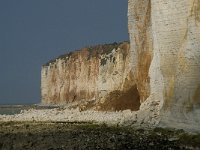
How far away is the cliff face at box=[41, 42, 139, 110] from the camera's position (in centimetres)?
6556

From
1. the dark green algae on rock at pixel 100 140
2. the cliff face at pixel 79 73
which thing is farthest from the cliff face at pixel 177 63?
the cliff face at pixel 79 73

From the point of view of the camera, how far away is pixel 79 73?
95.0 m

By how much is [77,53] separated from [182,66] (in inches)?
2898

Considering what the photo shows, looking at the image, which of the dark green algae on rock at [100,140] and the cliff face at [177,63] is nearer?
the dark green algae on rock at [100,140]

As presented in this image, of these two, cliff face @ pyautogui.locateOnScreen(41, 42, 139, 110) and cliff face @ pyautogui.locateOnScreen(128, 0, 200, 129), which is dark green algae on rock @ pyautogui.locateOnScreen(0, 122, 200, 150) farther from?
cliff face @ pyautogui.locateOnScreen(41, 42, 139, 110)

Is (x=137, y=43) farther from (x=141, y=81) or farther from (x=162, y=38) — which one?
(x=162, y=38)

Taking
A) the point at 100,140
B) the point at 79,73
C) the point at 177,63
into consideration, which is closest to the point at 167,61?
the point at 177,63

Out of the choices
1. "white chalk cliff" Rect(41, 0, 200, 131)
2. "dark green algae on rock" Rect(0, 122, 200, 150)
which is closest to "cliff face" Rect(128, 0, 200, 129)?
"white chalk cliff" Rect(41, 0, 200, 131)

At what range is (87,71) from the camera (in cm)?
9094

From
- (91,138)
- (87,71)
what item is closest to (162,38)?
(91,138)

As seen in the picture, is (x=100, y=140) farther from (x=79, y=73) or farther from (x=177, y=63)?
(x=79, y=73)

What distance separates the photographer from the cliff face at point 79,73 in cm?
6556

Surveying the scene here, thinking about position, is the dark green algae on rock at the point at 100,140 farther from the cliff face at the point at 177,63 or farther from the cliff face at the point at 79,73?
the cliff face at the point at 79,73

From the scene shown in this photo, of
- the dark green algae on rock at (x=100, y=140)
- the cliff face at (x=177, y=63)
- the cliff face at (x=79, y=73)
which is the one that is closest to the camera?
the dark green algae on rock at (x=100, y=140)
